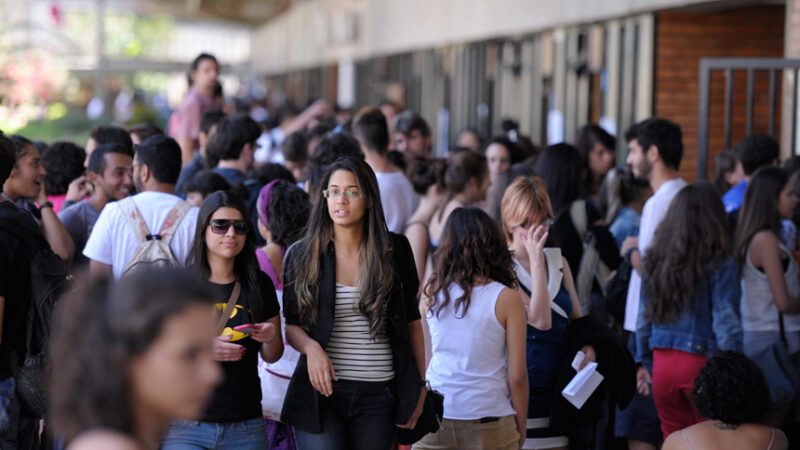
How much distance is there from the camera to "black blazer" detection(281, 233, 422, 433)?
180 inches

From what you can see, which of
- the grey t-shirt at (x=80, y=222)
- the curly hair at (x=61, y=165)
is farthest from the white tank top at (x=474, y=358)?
the curly hair at (x=61, y=165)

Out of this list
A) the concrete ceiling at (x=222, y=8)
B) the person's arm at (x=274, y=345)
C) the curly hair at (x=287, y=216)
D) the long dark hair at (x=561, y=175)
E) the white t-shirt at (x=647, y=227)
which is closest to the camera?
the person's arm at (x=274, y=345)

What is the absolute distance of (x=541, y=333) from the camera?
17.5 ft

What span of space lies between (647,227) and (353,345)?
259cm

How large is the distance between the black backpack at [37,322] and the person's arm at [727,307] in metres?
3.09

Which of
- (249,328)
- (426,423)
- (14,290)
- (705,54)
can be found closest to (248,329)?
(249,328)

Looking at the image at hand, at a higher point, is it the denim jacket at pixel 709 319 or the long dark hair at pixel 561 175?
the long dark hair at pixel 561 175

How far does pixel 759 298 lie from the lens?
6340mm

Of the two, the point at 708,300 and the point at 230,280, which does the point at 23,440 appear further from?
the point at 708,300

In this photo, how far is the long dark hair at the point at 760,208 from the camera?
625cm

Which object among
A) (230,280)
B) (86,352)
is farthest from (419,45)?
(86,352)

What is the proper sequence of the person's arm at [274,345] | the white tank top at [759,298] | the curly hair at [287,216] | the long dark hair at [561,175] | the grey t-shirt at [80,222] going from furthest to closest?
the long dark hair at [561,175]
the white tank top at [759,298]
the grey t-shirt at [80,222]
the curly hair at [287,216]
the person's arm at [274,345]

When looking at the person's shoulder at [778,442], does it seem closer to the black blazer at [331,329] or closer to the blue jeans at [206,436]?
the black blazer at [331,329]

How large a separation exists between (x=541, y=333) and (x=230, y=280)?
1468 mm
